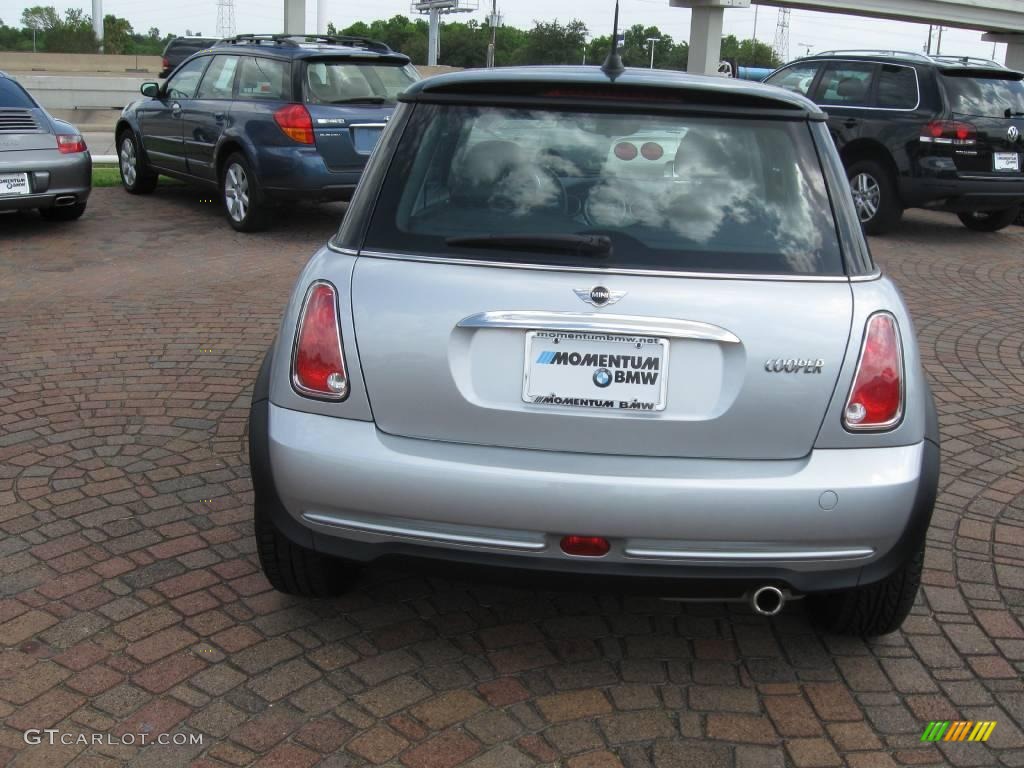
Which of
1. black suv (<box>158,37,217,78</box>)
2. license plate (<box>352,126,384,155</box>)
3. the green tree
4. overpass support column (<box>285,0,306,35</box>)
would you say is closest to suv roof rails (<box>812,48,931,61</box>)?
license plate (<box>352,126,384,155</box>)

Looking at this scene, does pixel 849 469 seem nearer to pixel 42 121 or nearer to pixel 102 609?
pixel 102 609

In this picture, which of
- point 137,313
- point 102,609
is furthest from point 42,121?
point 102,609

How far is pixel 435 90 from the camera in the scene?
3.21 m

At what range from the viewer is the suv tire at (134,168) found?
12.5m

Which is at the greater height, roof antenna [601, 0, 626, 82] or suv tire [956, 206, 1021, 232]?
roof antenna [601, 0, 626, 82]

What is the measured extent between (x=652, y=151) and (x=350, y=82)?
25.5ft

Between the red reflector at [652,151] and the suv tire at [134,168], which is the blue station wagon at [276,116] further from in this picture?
the red reflector at [652,151]

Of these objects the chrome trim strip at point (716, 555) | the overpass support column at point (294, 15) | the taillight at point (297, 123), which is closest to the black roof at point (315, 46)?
the taillight at point (297, 123)

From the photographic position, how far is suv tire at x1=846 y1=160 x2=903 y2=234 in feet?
37.9

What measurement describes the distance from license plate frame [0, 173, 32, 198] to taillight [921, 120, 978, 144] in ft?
27.9

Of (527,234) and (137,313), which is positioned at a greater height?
(527,234)

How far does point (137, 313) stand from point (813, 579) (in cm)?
564

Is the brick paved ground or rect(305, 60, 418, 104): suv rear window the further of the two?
rect(305, 60, 418, 104): suv rear window

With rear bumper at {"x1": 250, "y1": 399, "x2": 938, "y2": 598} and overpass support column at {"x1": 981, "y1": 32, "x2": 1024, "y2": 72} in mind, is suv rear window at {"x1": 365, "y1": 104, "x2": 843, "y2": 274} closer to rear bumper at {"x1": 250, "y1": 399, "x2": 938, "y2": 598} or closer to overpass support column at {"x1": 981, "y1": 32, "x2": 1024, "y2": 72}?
rear bumper at {"x1": 250, "y1": 399, "x2": 938, "y2": 598}
